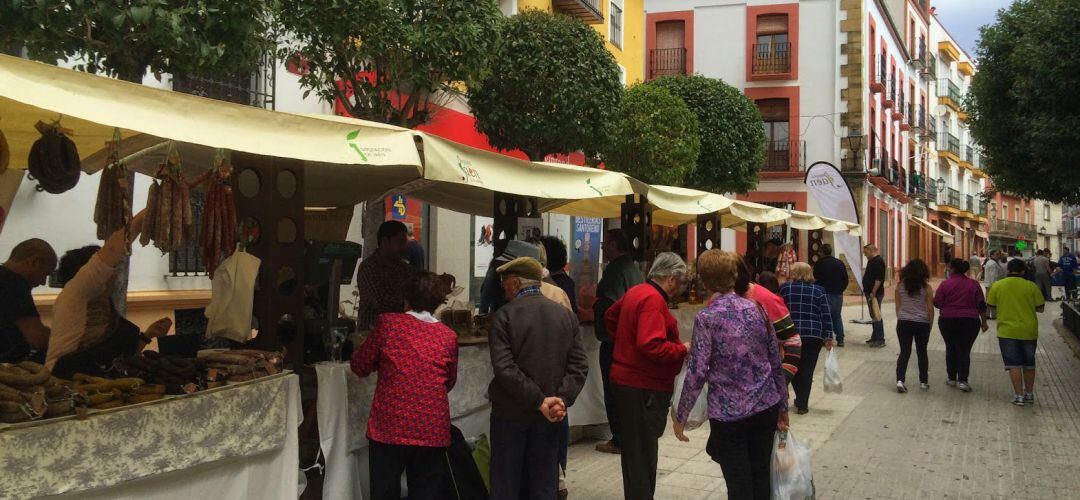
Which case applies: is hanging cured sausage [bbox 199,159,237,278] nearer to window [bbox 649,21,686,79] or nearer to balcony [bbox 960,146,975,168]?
window [bbox 649,21,686,79]

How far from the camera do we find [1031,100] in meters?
13.0

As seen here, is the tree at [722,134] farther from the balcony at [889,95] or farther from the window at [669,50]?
the balcony at [889,95]

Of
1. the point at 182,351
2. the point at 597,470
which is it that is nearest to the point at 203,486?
the point at 182,351

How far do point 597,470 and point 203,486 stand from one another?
346 cm

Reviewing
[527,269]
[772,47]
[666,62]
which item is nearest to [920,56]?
[772,47]

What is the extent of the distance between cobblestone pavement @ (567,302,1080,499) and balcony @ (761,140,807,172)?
782 inches

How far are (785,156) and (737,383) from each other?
1138 inches

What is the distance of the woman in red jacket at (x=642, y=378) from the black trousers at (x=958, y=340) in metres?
7.04

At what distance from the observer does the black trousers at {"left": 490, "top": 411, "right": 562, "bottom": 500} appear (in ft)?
16.0

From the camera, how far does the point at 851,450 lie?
797cm

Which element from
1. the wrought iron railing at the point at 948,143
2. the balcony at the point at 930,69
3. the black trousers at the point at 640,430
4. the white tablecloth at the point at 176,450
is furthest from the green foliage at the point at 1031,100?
the wrought iron railing at the point at 948,143

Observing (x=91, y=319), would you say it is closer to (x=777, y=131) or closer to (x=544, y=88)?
(x=544, y=88)

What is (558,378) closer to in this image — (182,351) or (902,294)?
(182,351)

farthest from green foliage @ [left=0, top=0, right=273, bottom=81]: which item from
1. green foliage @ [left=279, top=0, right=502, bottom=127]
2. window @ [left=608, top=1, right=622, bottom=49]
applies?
window @ [left=608, top=1, right=622, bottom=49]
